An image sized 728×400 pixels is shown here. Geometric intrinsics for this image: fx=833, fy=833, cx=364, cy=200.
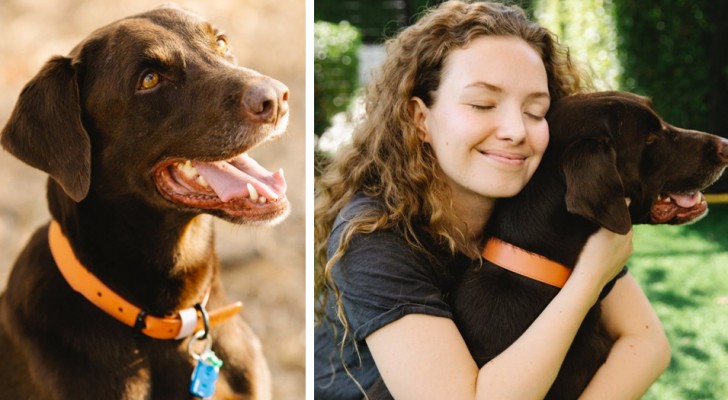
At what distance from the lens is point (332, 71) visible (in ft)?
20.2

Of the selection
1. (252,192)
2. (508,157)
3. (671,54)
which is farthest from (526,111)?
(671,54)

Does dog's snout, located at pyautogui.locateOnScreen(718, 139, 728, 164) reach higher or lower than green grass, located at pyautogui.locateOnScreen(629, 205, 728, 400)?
higher

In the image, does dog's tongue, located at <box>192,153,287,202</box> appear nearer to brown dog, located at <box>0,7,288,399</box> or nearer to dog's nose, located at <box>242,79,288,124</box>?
brown dog, located at <box>0,7,288,399</box>

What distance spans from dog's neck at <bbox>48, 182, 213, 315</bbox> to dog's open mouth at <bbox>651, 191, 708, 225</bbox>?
122 centimetres

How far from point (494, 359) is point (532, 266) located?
0.26 m

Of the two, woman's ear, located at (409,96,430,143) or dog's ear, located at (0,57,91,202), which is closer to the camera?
dog's ear, located at (0,57,91,202)

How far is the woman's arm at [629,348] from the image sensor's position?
2.24m

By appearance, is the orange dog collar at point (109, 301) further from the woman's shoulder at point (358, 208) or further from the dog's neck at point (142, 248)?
the woman's shoulder at point (358, 208)

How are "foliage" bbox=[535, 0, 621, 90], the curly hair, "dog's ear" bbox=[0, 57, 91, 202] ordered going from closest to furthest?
"dog's ear" bbox=[0, 57, 91, 202], the curly hair, "foliage" bbox=[535, 0, 621, 90]

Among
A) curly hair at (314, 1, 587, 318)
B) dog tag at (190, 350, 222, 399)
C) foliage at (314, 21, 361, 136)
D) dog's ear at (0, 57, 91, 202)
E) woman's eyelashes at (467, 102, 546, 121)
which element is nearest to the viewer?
dog's ear at (0, 57, 91, 202)

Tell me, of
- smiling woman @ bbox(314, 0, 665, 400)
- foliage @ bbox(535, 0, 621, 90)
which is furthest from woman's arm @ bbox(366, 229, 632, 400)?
foliage @ bbox(535, 0, 621, 90)

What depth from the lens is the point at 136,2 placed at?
321cm

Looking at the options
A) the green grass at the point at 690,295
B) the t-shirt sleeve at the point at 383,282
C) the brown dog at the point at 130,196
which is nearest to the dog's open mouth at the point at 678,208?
the t-shirt sleeve at the point at 383,282

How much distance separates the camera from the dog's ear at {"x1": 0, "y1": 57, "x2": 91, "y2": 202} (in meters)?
1.88
